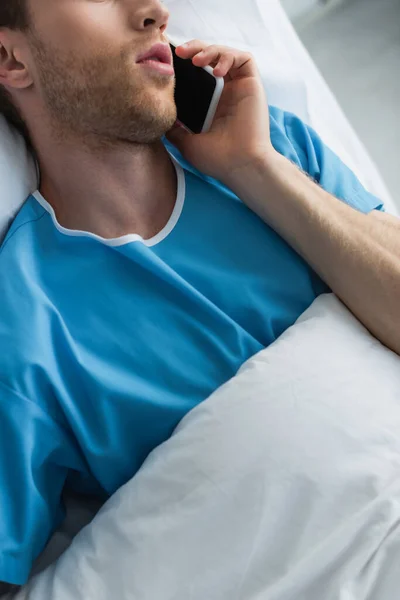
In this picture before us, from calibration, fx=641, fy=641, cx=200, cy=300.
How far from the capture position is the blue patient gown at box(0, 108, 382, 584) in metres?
0.79

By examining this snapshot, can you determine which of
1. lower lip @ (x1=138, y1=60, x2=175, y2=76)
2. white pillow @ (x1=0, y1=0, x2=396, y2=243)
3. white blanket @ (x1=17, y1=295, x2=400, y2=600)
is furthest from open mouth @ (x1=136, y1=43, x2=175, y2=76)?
white blanket @ (x1=17, y1=295, x2=400, y2=600)

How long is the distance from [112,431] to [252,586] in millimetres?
262

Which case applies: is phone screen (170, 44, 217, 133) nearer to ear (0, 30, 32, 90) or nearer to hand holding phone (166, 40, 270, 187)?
hand holding phone (166, 40, 270, 187)

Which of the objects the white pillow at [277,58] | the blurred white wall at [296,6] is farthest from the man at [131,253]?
the blurred white wall at [296,6]

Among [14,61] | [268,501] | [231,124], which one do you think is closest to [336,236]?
[231,124]

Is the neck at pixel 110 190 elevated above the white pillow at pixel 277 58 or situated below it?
below

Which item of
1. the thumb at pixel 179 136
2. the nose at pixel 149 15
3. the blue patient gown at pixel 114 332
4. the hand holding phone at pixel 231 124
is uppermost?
the nose at pixel 149 15

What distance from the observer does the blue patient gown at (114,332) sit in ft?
2.61

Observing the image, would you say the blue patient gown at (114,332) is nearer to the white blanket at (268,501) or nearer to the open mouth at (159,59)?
the white blanket at (268,501)

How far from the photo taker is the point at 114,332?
0.88m

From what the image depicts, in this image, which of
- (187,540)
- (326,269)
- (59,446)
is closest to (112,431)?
(59,446)

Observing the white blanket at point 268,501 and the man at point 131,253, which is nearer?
the white blanket at point 268,501

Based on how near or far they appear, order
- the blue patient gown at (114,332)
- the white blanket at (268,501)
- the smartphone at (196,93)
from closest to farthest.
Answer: the white blanket at (268,501)
the blue patient gown at (114,332)
the smartphone at (196,93)

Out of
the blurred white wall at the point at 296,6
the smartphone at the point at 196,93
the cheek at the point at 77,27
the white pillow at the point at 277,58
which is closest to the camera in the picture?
the cheek at the point at 77,27
